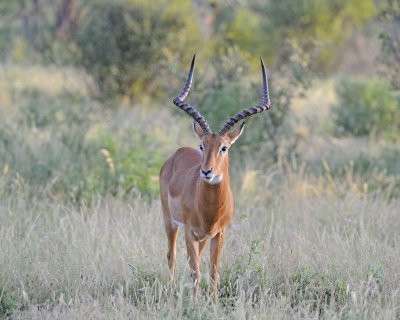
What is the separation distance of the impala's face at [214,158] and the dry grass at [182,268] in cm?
50

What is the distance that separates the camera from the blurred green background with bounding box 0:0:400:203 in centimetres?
863

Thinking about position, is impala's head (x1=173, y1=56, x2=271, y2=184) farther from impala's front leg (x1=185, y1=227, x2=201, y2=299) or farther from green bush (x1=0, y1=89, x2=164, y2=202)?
green bush (x1=0, y1=89, x2=164, y2=202)

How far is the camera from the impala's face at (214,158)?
5.02 m

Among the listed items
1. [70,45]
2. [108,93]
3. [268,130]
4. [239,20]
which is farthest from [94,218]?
[239,20]

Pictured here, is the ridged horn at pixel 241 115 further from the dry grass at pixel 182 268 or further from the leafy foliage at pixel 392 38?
the leafy foliage at pixel 392 38

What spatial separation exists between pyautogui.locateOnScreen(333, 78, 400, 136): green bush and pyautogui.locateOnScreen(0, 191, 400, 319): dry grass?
5176mm

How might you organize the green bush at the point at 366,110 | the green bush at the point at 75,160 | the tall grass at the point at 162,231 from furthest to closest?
the green bush at the point at 366,110 → the green bush at the point at 75,160 → the tall grass at the point at 162,231

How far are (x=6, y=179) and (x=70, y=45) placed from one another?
282 inches

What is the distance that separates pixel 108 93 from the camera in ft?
46.8

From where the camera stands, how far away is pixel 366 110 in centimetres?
1301

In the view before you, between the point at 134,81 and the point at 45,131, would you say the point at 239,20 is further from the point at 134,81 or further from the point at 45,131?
the point at 45,131

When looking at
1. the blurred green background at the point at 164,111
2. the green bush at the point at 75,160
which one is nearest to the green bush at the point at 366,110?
the blurred green background at the point at 164,111

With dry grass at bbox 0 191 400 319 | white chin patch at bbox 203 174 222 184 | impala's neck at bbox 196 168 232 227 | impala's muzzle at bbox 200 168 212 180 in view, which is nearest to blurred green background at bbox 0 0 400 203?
dry grass at bbox 0 191 400 319

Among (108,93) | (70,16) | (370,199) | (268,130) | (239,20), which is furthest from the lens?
(70,16)
